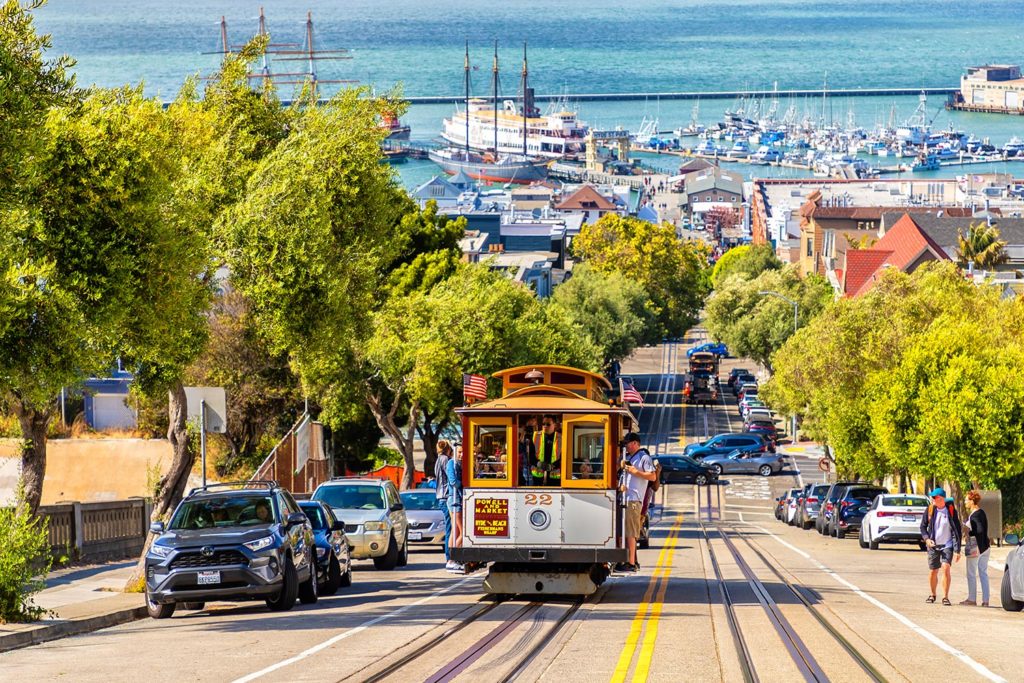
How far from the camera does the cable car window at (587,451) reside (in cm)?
2155

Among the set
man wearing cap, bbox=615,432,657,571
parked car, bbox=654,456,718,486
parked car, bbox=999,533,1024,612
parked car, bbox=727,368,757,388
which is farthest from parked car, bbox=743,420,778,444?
man wearing cap, bbox=615,432,657,571

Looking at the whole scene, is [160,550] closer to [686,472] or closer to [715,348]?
[686,472]

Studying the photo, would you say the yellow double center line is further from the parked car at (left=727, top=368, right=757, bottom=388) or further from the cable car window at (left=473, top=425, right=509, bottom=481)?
the parked car at (left=727, top=368, right=757, bottom=388)

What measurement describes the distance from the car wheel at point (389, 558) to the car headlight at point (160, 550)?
8.89m

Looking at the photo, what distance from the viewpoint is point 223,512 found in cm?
2173

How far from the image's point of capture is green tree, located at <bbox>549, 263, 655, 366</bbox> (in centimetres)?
10206

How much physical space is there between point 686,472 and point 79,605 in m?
53.7

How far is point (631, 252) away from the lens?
404 ft

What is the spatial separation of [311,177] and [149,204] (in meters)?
10.3

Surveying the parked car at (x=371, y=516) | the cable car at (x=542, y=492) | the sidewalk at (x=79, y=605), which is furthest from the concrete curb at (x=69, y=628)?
the parked car at (x=371, y=516)

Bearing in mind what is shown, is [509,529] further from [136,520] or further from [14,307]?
[136,520]

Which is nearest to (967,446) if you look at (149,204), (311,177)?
(311,177)

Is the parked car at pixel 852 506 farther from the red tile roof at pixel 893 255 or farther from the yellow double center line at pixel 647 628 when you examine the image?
the red tile roof at pixel 893 255

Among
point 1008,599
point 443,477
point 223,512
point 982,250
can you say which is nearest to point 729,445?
point 982,250
